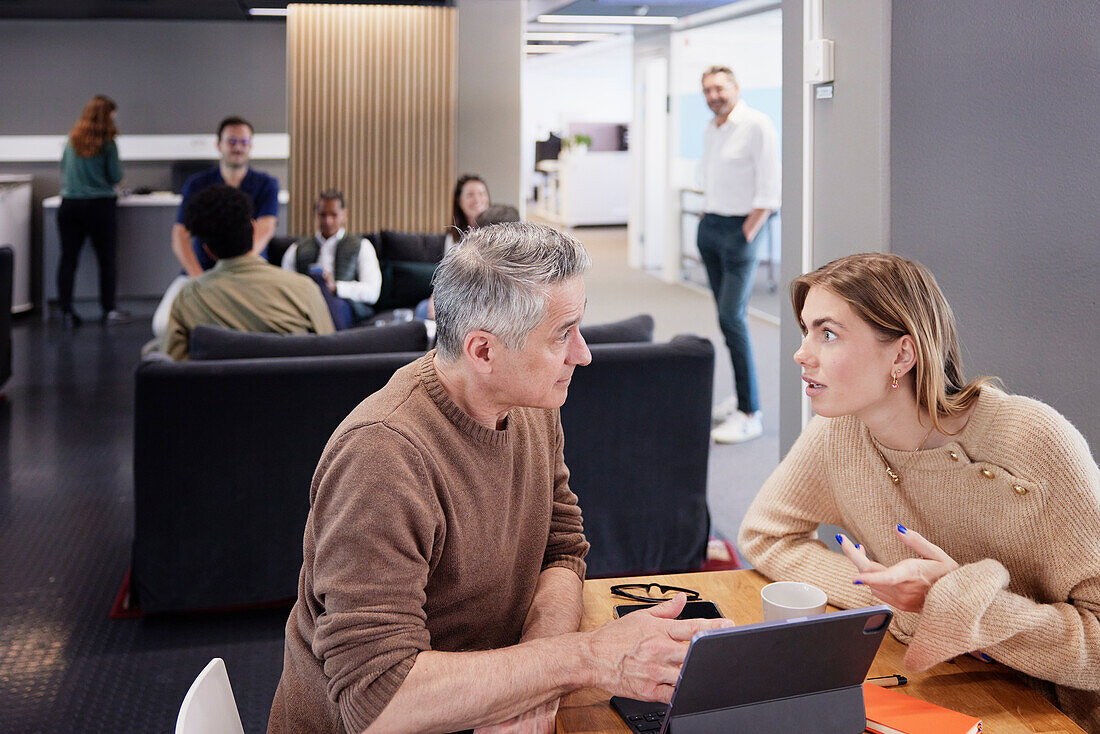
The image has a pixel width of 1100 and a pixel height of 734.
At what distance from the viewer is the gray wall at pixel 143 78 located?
10016 millimetres

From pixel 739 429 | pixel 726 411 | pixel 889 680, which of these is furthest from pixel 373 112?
pixel 889 680

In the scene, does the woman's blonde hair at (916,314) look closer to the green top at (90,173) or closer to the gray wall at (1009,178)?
the gray wall at (1009,178)

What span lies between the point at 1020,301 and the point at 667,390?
1.18 m

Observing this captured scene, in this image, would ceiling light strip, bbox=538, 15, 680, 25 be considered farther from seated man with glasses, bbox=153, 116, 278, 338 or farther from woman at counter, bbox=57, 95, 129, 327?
seated man with glasses, bbox=153, 116, 278, 338

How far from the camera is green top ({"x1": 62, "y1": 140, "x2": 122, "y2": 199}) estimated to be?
27.9 feet

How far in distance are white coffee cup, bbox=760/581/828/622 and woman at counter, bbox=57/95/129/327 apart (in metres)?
8.18

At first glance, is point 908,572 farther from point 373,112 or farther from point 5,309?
point 373,112

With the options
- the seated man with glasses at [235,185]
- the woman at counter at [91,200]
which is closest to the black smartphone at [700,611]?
the seated man with glasses at [235,185]

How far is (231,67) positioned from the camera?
1046 centimetres

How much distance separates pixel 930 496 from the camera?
177cm

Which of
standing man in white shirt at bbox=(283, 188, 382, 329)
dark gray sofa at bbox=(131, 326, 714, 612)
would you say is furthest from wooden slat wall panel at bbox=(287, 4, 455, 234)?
dark gray sofa at bbox=(131, 326, 714, 612)

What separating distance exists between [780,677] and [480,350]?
65cm

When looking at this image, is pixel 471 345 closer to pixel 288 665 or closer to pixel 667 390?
pixel 288 665

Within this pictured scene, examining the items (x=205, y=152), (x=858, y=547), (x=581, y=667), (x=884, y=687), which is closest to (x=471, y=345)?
→ (x=581, y=667)
